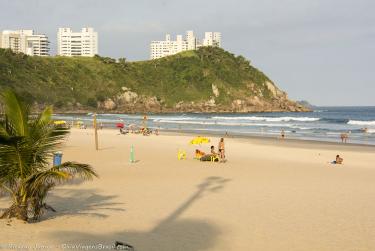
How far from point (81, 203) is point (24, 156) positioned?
3189 mm

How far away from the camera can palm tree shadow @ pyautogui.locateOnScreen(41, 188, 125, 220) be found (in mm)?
9855

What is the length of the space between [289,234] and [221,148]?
480 inches

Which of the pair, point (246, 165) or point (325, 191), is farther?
point (246, 165)

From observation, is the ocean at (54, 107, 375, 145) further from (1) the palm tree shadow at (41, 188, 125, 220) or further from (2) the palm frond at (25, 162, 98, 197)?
(2) the palm frond at (25, 162, 98, 197)

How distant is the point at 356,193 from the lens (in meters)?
13.1

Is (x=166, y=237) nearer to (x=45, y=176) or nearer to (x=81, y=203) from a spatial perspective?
(x=45, y=176)

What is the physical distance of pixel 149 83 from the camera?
142 metres

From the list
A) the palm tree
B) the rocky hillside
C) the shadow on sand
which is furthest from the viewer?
the rocky hillside

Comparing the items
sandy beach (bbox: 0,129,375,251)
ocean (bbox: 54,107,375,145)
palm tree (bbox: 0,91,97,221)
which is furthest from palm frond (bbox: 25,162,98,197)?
ocean (bbox: 54,107,375,145)

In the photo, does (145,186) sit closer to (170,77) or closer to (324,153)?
(324,153)

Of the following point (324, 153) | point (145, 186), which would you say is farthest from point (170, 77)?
point (145, 186)

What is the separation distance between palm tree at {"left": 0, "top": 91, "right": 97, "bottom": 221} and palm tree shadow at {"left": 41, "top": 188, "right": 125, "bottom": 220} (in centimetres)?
82

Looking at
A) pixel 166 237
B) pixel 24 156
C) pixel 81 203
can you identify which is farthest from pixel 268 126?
pixel 24 156

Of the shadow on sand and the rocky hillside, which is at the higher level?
the rocky hillside
